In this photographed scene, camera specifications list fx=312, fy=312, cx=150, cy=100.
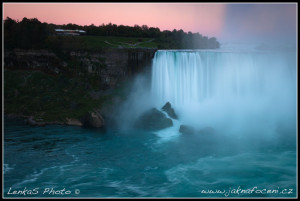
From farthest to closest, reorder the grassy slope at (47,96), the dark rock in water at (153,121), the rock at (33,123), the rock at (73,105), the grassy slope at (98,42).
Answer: the grassy slope at (98,42) → the rock at (73,105) → the grassy slope at (47,96) → the rock at (33,123) → the dark rock in water at (153,121)

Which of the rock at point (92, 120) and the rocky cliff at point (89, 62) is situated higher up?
the rocky cliff at point (89, 62)

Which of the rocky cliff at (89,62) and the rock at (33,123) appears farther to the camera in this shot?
the rocky cliff at (89,62)

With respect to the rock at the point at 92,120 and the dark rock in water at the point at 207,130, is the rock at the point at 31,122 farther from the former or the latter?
the dark rock in water at the point at 207,130

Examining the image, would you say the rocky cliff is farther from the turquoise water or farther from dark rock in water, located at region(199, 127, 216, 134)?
dark rock in water, located at region(199, 127, 216, 134)

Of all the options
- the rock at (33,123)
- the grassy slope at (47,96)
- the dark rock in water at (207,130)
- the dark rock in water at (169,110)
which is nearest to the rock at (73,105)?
the grassy slope at (47,96)

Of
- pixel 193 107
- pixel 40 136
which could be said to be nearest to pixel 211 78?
pixel 193 107

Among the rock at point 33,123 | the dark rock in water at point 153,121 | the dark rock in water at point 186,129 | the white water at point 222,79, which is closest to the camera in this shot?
the dark rock in water at point 186,129

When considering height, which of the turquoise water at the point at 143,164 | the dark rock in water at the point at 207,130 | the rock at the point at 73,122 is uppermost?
the rock at the point at 73,122

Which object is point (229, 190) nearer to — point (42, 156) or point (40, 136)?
point (42, 156)
